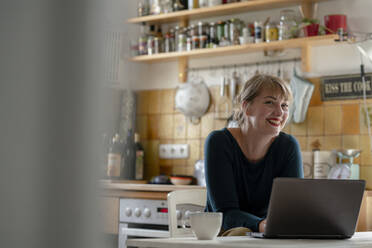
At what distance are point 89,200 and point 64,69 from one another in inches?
2.1

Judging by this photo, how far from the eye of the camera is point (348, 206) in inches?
51.5

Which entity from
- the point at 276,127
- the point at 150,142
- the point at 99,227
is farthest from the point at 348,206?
the point at 150,142

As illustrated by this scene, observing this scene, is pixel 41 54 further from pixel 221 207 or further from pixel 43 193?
pixel 221 207

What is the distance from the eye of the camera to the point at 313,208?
1.27 meters

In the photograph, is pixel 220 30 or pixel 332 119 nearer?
pixel 332 119

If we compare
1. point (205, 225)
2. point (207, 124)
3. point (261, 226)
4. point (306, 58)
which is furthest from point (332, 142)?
point (205, 225)

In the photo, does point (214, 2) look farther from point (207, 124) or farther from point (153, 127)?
point (153, 127)

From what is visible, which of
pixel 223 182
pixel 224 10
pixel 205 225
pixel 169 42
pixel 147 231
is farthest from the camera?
pixel 169 42

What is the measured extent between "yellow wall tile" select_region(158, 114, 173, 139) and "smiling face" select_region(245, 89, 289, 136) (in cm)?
204

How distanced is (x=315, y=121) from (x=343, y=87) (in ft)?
0.95

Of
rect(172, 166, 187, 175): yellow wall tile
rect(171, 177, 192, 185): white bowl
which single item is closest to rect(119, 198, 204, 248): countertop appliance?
rect(171, 177, 192, 185): white bowl

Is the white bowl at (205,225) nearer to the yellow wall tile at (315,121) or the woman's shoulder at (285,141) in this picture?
the woman's shoulder at (285,141)

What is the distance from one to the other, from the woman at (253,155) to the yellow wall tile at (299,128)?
152cm

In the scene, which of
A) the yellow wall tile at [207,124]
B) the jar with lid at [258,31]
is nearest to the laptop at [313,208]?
the jar with lid at [258,31]
